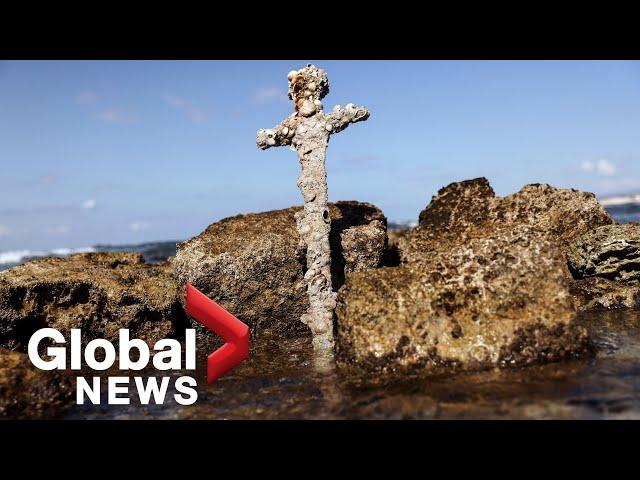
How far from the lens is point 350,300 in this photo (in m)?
5.86

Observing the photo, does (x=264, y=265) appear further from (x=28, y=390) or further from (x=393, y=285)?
(x=28, y=390)

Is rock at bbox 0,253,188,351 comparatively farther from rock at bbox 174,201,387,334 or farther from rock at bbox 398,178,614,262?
rock at bbox 398,178,614,262

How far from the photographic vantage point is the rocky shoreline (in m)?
5.52

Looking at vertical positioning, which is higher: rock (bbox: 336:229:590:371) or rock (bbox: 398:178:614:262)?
rock (bbox: 398:178:614:262)

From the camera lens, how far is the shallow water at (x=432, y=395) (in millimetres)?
4340

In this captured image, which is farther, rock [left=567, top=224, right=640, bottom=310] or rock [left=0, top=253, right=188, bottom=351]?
rock [left=567, top=224, right=640, bottom=310]

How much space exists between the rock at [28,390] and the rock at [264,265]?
104 inches

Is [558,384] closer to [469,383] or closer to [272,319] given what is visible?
[469,383]

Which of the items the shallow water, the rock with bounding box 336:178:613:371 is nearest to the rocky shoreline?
the rock with bounding box 336:178:613:371

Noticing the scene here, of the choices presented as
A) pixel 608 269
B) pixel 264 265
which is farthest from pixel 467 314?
pixel 608 269

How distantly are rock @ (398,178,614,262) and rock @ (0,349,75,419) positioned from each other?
5542 millimetres
